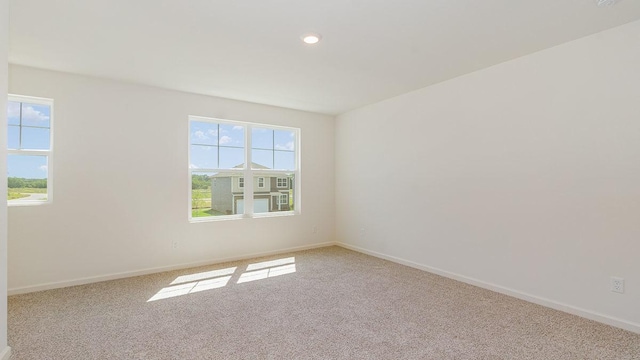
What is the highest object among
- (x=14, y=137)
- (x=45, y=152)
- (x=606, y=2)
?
(x=606, y=2)

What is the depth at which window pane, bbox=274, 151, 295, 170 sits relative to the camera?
201 inches

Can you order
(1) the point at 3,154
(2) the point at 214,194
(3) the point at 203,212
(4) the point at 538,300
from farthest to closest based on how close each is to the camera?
(2) the point at 214,194 < (3) the point at 203,212 < (4) the point at 538,300 < (1) the point at 3,154

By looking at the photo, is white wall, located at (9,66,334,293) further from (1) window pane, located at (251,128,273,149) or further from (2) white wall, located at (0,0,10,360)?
(2) white wall, located at (0,0,10,360)

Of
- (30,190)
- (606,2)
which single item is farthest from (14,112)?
(606,2)

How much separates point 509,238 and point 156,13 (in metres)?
3.74

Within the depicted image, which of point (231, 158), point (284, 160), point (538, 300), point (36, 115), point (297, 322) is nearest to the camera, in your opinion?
point (297, 322)

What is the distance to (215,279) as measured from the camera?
3650 millimetres

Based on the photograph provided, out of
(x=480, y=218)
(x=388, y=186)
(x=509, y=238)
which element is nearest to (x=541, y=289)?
(x=509, y=238)

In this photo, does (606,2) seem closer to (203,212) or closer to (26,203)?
(203,212)

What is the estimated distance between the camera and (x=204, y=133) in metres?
4.42

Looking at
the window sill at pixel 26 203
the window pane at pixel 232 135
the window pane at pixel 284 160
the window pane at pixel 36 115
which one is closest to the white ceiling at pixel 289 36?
the window pane at pixel 36 115

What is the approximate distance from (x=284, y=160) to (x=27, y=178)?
10.5 ft

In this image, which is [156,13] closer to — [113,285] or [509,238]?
[113,285]

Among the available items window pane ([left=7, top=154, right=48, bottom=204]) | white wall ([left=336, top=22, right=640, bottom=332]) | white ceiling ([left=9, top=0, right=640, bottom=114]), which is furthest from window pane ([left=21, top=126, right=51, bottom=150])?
white wall ([left=336, top=22, right=640, bottom=332])
